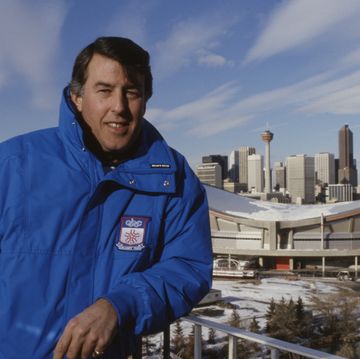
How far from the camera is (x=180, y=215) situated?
4.96 feet

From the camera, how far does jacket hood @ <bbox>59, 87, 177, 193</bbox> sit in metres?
1.44

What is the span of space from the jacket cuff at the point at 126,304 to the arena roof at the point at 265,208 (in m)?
38.3

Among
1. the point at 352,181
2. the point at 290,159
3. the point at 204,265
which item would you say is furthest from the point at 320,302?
the point at 352,181

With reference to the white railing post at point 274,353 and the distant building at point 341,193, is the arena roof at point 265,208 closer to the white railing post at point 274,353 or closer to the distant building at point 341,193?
the white railing post at point 274,353

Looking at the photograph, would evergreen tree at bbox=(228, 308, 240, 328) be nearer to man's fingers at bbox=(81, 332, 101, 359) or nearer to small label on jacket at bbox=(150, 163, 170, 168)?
small label on jacket at bbox=(150, 163, 170, 168)

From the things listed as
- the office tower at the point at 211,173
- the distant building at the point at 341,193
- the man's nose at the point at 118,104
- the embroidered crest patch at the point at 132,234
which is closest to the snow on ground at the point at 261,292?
the embroidered crest patch at the point at 132,234

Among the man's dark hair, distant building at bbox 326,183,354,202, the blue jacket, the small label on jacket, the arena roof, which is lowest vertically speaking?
the blue jacket

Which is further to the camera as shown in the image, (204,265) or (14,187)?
(204,265)

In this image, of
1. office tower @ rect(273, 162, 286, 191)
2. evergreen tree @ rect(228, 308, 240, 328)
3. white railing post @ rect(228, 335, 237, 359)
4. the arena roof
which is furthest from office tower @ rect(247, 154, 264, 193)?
white railing post @ rect(228, 335, 237, 359)

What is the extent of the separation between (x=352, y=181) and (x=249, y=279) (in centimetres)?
16930

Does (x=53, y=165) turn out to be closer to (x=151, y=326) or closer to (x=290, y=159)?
(x=151, y=326)

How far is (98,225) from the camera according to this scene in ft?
4.63

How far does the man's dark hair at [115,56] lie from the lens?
1494 mm

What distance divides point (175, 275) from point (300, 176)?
6836 inches
